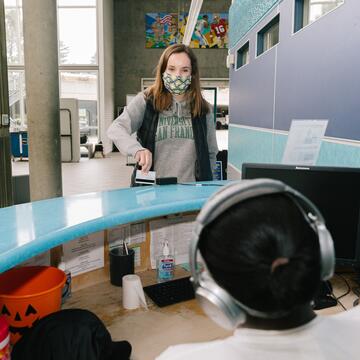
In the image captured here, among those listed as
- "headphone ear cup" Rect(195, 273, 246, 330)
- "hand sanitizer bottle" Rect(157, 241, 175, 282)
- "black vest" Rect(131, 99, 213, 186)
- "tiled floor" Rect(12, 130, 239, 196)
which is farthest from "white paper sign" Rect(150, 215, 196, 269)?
"tiled floor" Rect(12, 130, 239, 196)

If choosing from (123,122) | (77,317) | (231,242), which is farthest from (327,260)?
(123,122)

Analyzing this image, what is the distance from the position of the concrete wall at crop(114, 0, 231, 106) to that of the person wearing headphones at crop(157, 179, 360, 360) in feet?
39.1

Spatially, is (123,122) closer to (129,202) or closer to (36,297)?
(129,202)

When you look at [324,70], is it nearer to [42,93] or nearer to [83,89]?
[42,93]

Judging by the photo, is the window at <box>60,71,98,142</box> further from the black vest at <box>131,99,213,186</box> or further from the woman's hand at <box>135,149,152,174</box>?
the woman's hand at <box>135,149,152,174</box>

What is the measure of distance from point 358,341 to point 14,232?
782 mm

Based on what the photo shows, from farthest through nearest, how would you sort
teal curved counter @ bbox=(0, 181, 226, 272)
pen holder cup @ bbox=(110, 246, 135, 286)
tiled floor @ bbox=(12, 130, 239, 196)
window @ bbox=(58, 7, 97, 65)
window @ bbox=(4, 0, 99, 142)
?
window @ bbox=(58, 7, 97, 65)
window @ bbox=(4, 0, 99, 142)
tiled floor @ bbox=(12, 130, 239, 196)
pen holder cup @ bbox=(110, 246, 135, 286)
teal curved counter @ bbox=(0, 181, 226, 272)

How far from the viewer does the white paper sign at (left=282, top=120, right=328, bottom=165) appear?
5.29ft

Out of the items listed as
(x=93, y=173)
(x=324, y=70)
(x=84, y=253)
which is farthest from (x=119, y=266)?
(x=93, y=173)

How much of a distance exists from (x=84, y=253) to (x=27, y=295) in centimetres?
37

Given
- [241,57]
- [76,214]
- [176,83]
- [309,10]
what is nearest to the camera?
[76,214]

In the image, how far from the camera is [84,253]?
1.40 metres

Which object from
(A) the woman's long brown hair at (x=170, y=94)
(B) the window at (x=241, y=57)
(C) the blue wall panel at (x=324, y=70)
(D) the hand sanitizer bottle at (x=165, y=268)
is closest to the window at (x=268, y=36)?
(C) the blue wall panel at (x=324, y=70)

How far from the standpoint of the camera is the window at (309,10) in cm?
214
